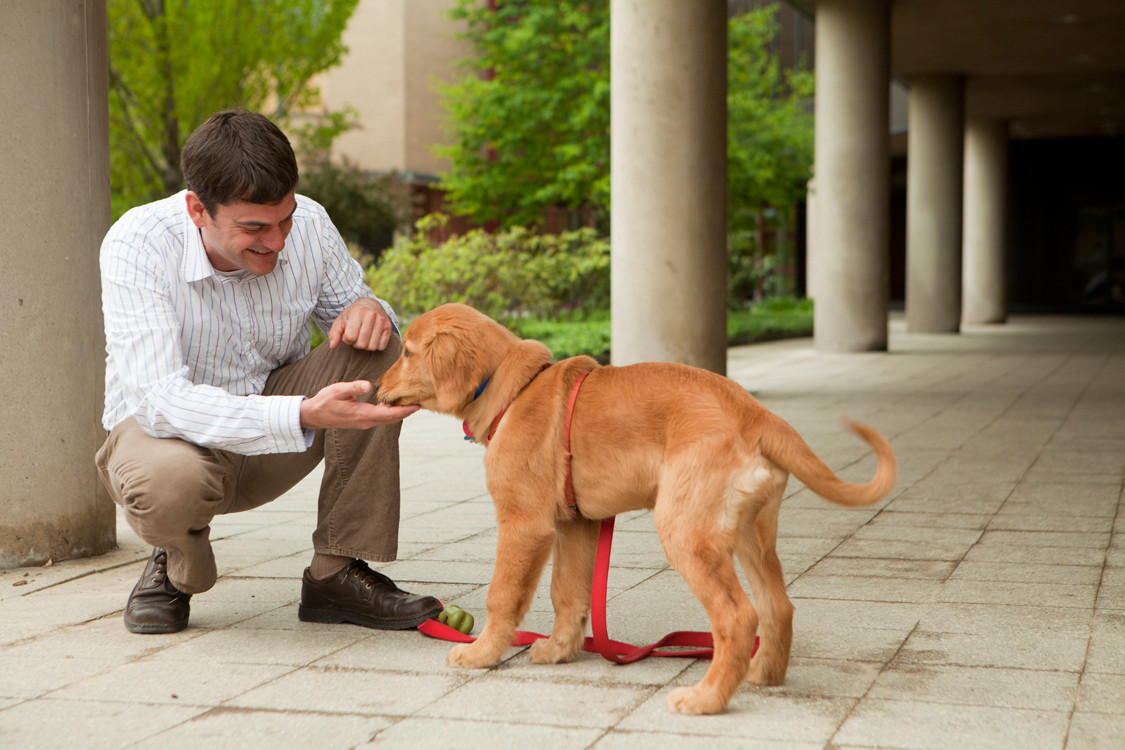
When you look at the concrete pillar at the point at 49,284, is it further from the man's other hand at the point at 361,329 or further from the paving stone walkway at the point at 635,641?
the man's other hand at the point at 361,329

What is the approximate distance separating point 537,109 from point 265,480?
21637mm

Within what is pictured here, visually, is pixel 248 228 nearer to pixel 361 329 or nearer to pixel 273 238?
pixel 273 238

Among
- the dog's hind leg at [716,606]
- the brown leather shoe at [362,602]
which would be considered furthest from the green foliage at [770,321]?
the dog's hind leg at [716,606]

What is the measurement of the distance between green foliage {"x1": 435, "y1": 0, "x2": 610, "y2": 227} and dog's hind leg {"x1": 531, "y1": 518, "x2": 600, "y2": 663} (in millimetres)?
19936

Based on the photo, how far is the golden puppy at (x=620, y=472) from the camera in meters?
3.28

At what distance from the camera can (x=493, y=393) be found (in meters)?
3.72

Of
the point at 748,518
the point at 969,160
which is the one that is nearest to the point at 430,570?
the point at 748,518

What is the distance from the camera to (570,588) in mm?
3879

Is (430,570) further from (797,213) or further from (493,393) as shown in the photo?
(797,213)

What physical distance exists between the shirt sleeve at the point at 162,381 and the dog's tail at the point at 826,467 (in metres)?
1.45

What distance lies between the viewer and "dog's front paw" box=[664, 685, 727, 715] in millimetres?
3254

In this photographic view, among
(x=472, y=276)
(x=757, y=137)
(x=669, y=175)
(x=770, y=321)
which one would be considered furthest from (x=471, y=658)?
(x=757, y=137)

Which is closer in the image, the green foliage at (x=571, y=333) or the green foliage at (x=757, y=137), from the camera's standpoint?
the green foliage at (x=571, y=333)

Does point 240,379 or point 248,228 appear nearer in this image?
point 248,228
